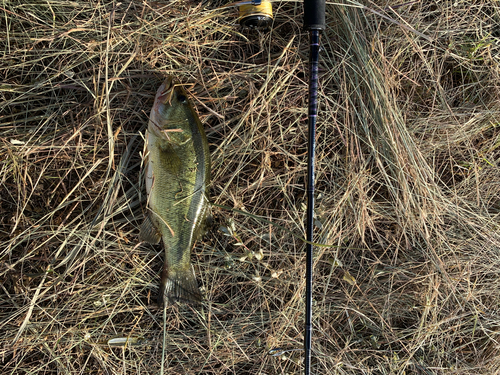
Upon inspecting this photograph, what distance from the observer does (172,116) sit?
209cm

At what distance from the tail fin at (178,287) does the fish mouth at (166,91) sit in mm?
1184

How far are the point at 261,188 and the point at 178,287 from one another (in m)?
0.96

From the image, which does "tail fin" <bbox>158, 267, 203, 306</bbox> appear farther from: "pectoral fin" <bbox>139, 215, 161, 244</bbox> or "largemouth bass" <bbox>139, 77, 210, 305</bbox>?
"pectoral fin" <bbox>139, 215, 161, 244</bbox>

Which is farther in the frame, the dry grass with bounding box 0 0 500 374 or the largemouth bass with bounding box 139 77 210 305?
the dry grass with bounding box 0 0 500 374

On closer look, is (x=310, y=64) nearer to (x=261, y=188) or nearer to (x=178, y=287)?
(x=261, y=188)

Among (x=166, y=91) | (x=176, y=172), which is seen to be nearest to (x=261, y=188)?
(x=176, y=172)

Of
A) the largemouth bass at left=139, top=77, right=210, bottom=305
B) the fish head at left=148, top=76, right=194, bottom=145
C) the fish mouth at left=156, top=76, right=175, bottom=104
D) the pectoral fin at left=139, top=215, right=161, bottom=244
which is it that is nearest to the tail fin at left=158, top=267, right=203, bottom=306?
the largemouth bass at left=139, top=77, right=210, bottom=305

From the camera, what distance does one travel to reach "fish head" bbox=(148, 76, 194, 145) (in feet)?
6.84

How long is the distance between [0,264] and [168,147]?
1.55 meters

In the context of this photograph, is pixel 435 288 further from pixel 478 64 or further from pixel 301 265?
pixel 478 64

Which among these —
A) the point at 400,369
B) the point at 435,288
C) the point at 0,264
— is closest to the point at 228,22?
the point at 0,264

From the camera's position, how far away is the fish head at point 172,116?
6.84ft

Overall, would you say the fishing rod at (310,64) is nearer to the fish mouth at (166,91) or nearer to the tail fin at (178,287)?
the fish mouth at (166,91)

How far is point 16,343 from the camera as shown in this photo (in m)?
2.31
